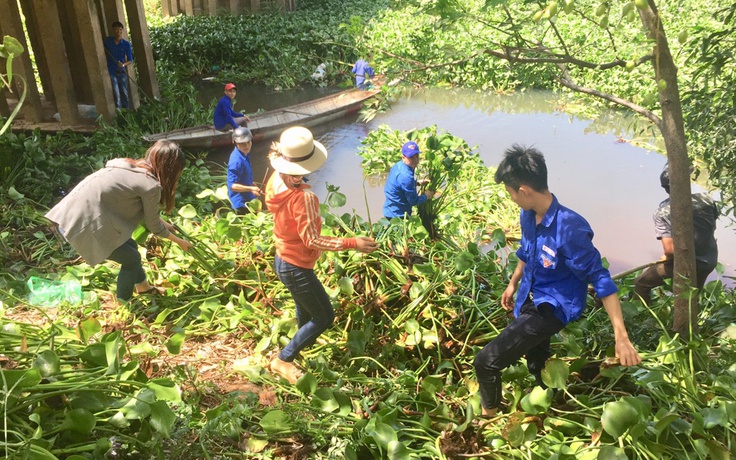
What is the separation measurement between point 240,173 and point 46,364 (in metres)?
3.04

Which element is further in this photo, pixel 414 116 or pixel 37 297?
pixel 414 116

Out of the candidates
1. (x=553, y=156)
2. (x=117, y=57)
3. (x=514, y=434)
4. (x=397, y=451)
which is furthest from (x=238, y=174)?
(x=553, y=156)

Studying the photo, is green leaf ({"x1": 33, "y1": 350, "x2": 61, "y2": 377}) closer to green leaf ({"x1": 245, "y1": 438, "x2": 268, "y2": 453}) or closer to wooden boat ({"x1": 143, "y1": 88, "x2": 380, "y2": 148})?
green leaf ({"x1": 245, "y1": 438, "x2": 268, "y2": 453})

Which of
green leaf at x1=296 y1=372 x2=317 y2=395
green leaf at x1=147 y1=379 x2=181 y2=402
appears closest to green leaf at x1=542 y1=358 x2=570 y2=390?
green leaf at x1=296 y1=372 x2=317 y2=395

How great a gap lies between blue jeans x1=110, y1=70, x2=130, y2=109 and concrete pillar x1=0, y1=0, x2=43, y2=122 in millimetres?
925

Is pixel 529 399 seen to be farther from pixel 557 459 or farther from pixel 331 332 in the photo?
pixel 331 332

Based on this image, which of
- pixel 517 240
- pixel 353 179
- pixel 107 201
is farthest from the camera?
pixel 353 179

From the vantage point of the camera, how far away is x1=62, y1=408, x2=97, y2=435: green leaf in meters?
2.00

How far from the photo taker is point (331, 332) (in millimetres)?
3455

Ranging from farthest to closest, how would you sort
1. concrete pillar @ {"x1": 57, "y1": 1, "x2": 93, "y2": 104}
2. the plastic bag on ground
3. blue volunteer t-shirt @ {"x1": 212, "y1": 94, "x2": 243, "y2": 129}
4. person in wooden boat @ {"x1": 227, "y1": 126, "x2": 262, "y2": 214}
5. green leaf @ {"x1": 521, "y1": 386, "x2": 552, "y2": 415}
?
blue volunteer t-shirt @ {"x1": 212, "y1": 94, "x2": 243, "y2": 129}
concrete pillar @ {"x1": 57, "y1": 1, "x2": 93, "y2": 104}
person in wooden boat @ {"x1": 227, "y1": 126, "x2": 262, "y2": 214}
the plastic bag on ground
green leaf @ {"x1": 521, "y1": 386, "x2": 552, "y2": 415}

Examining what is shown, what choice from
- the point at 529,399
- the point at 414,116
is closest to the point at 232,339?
the point at 529,399

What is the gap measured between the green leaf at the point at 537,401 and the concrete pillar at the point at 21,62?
5.96 metres

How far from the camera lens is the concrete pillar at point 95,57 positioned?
6.59 m

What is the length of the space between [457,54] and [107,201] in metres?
2.02
